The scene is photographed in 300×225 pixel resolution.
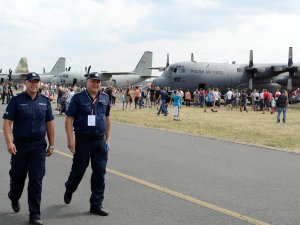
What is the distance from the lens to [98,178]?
559cm

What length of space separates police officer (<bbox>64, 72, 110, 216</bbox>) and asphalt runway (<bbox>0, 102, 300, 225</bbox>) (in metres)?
0.37

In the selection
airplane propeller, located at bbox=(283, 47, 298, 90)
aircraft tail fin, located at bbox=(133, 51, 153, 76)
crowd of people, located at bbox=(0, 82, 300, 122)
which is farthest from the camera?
aircraft tail fin, located at bbox=(133, 51, 153, 76)

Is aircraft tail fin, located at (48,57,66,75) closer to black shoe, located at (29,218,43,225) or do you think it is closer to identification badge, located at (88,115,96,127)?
identification badge, located at (88,115,96,127)

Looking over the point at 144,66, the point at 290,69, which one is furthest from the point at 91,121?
the point at 144,66

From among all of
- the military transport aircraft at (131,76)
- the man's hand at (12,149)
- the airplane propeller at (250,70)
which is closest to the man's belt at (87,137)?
the man's hand at (12,149)

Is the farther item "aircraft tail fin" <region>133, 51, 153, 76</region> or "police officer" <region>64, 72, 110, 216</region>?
"aircraft tail fin" <region>133, 51, 153, 76</region>

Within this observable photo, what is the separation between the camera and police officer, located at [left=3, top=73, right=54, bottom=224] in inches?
202

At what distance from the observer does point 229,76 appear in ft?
123

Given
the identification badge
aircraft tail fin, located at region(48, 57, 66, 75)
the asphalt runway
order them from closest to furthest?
the asphalt runway → the identification badge → aircraft tail fin, located at region(48, 57, 66, 75)

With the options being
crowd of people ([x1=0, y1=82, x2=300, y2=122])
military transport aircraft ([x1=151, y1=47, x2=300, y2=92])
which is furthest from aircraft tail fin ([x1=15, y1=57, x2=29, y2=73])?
military transport aircraft ([x1=151, y1=47, x2=300, y2=92])

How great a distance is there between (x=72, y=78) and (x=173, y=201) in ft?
167

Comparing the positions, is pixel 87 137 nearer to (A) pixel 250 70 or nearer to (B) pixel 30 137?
(B) pixel 30 137

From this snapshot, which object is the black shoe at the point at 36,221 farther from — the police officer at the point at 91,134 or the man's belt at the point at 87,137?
the man's belt at the point at 87,137

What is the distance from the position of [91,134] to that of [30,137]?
0.77 meters
